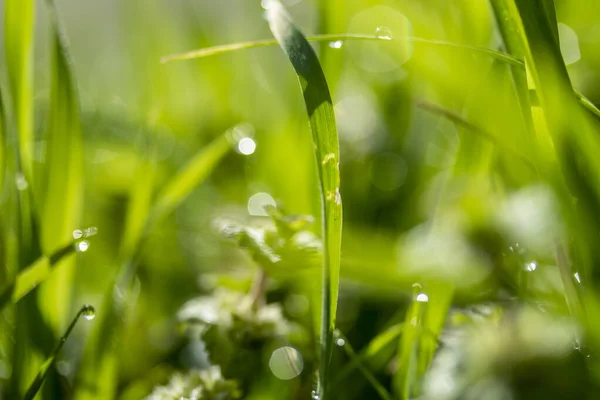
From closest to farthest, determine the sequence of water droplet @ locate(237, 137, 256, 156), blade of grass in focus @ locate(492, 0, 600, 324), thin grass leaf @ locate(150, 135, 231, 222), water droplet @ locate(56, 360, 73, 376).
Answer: blade of grass in focus @ locate(492, 0, 600, 324)
water droplet @ locate(56, 360, 73, 376)
thin grass leaf @ locate(150, 135, 231, 222)
water droplet @ locate(237, 137, 256, 156)

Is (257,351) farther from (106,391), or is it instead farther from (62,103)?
(62,103)

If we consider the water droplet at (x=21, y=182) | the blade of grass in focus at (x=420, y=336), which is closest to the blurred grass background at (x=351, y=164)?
the blade of grass in focus at (x=420, y=336)

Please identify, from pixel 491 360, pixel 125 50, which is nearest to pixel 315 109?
pixel 491 360

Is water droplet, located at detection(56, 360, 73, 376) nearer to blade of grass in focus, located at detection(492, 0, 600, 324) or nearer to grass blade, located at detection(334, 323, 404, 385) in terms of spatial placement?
grass blade, located at detection(334, 323, 404, 385)

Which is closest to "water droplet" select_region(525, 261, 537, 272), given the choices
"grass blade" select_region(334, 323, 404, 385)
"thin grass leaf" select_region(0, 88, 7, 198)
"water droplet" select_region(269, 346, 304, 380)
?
"grass blade" select_region(334, 323, 404, 385)

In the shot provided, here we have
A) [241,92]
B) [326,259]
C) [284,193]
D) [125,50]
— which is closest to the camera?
[326,259]

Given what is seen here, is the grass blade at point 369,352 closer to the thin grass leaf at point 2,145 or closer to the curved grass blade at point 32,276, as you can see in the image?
the curved grass blade at point 32,276
